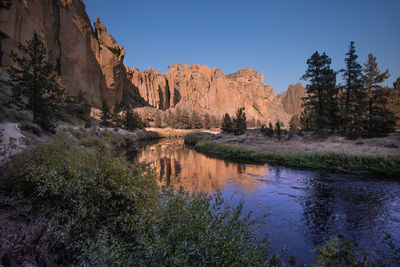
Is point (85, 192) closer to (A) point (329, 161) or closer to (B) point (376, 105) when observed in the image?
(A) point (329, 161)

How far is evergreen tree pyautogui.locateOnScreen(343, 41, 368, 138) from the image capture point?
2609 centimetres

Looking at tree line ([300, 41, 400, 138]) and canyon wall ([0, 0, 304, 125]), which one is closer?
tree line ([300, 41, 400, 138])

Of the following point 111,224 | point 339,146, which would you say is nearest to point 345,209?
point 111,224

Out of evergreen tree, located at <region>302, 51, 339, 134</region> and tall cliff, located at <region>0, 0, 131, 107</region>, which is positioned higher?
tall cliff, located at <region>0, 0, 131, 107</region>

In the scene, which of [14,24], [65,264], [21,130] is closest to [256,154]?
[65,264]

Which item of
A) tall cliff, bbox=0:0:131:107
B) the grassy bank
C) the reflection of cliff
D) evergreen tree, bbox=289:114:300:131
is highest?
tall cliff, bbox=0:0:131:107

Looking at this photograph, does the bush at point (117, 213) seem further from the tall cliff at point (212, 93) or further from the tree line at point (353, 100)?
the tall cliff at point (212, 93)

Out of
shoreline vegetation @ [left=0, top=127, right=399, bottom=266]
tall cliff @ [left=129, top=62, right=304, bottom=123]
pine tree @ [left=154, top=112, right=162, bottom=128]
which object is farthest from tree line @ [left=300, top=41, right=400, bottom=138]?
tall cliff @ [left=129, top=62, right=304, bottom=123]

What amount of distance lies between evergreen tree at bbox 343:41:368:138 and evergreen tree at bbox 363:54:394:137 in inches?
34.0

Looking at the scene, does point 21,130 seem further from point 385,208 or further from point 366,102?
point 366,102

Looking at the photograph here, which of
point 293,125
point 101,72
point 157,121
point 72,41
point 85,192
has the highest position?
point 72,41

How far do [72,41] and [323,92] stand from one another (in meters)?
76.8

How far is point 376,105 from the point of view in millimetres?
28250

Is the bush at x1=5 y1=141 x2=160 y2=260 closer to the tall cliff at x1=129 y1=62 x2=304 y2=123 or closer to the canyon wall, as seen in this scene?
the canyon wall
